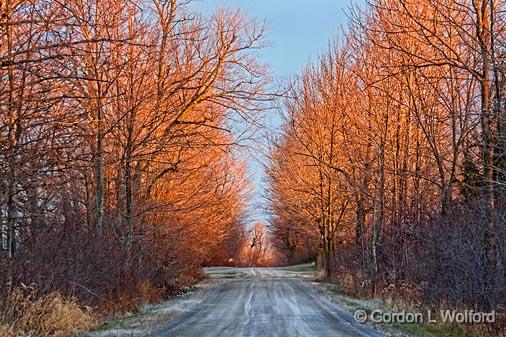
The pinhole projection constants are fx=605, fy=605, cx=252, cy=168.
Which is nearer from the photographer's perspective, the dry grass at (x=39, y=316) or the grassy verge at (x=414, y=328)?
the dry grass at (x=39, y=316)

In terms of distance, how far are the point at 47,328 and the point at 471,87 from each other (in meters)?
12.8

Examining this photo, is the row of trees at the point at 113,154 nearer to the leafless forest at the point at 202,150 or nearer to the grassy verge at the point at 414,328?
the leafless forest at the point at 202,150

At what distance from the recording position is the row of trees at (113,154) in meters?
10.1

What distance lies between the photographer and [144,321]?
47.1 feet

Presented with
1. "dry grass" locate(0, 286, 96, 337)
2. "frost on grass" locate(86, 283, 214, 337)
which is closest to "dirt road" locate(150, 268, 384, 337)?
"frost on grass" locate(86, 283, 214, 337)

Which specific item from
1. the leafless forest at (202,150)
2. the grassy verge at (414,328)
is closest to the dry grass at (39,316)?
the leafless forest at (202,150)

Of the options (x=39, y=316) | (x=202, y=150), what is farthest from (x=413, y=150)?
(x=39, y=316)

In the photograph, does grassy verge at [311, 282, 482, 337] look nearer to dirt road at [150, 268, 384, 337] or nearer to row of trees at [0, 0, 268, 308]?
dirt road at [150, 268, 384, 337]

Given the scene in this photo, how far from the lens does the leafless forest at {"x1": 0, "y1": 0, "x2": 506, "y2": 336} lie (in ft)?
33.9

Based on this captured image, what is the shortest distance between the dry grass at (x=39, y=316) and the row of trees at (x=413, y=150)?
7.84 m

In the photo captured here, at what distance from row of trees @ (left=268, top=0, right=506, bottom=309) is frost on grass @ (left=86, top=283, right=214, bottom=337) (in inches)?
251

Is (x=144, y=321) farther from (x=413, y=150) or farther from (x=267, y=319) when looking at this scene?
(x=413, y=150)

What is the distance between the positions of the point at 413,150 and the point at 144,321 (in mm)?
11567

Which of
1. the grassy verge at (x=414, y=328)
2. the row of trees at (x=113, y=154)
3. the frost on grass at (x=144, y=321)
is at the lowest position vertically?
the frost on grass at (x=144, y=321)
